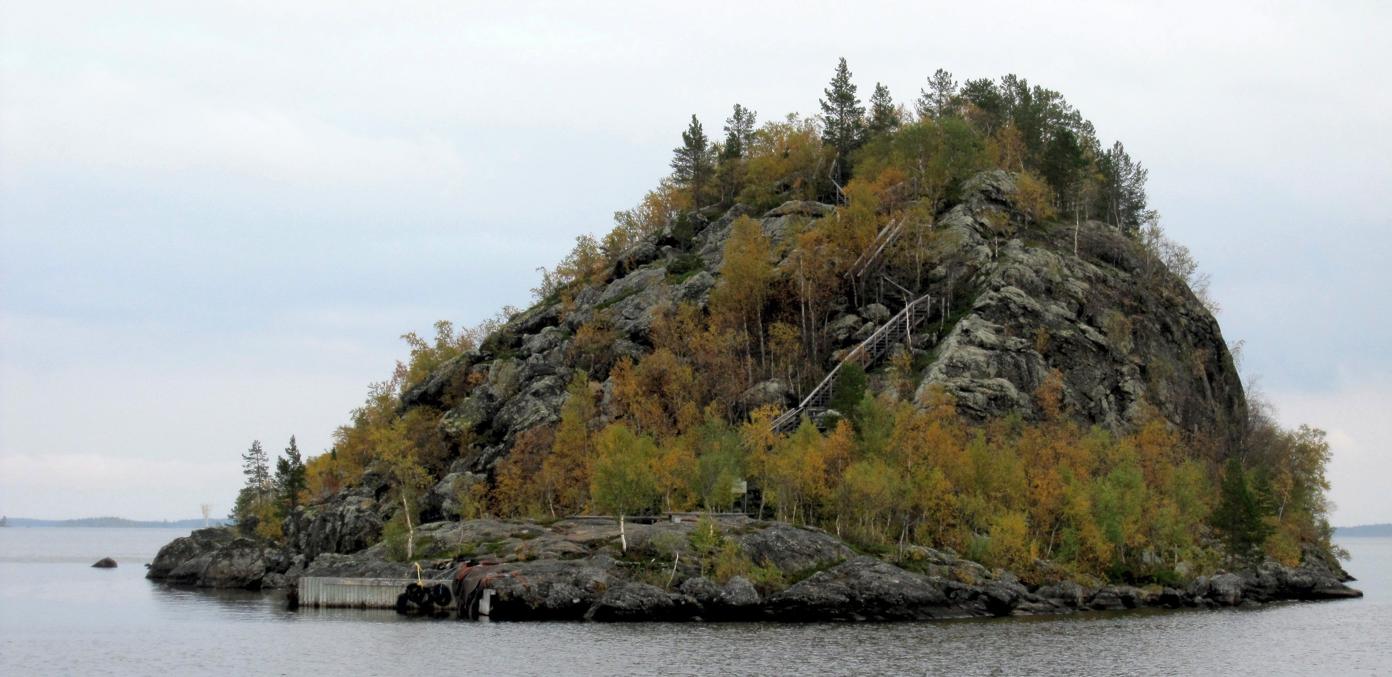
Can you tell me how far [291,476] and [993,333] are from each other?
9792cm

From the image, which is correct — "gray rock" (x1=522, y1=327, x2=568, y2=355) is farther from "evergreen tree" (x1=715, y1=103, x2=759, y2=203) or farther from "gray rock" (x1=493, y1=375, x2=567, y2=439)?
"evergreen tree" (x1=715, y1=103, x2=759, y2=203)

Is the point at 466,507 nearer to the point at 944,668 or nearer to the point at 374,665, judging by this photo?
the point at 374,665

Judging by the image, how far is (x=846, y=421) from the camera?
106m

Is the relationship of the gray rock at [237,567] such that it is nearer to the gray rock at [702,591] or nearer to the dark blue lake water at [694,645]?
the dark blue lake water at [694,645]

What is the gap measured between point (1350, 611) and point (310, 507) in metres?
108

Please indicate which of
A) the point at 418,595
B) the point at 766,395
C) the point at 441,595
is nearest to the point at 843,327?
the point at 766,395

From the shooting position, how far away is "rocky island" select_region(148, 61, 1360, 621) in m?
92.1

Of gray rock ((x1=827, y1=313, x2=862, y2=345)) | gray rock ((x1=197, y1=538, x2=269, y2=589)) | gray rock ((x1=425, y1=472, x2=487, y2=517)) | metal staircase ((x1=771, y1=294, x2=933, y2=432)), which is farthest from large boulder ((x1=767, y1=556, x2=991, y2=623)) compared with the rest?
gray rock ((x1=197, y1=538, x2=269, y2=589))

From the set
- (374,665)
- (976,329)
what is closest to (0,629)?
(374,665)

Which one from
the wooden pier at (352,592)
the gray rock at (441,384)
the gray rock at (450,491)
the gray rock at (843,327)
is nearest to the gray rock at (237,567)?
the gray rock at (441,384)

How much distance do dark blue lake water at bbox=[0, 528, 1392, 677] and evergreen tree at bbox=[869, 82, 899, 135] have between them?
95.5 metres

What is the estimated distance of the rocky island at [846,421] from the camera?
9212 centimetres

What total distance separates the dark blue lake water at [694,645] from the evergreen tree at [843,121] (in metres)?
94.2

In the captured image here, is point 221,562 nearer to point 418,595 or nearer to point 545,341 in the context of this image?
point 545,341
